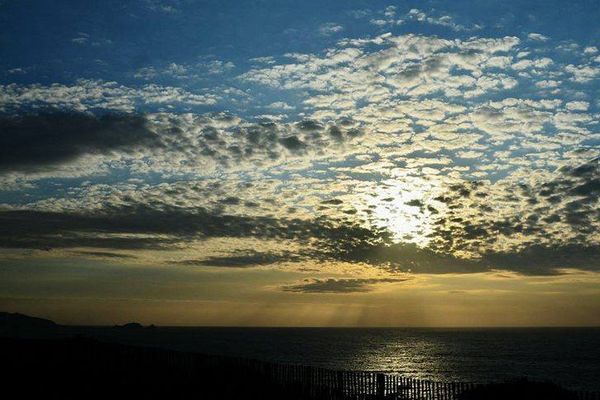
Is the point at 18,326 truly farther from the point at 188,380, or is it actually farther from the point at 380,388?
the point at 380,388

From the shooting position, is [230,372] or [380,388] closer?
[380,388]

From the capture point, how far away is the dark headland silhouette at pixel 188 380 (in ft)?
83.6

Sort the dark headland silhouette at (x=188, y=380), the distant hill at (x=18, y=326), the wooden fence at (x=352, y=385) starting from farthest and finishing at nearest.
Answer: the distant hill at (x=18, y=326) < the dark headland silhouette at (x=188, y=380) < the wooden fence at (x=352, y=385)

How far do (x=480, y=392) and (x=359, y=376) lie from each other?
541 centimetres

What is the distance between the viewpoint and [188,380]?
30.0 meters

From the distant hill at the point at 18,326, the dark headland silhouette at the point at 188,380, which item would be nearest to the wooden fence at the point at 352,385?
the dark headland silhouette at the point at 188,380

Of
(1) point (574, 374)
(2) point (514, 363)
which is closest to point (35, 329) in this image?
(2) point (514, 363)

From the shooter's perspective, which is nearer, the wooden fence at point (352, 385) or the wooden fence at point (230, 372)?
the wooden fence at point (352, 385)

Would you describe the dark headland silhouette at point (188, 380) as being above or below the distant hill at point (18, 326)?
above

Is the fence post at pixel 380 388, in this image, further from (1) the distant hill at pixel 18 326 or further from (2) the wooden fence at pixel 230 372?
(1) the distant hill at pixel 18 326

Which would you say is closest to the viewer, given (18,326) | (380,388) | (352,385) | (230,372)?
(380,388)

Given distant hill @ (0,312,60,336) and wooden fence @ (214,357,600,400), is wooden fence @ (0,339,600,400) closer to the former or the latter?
wooden fence @ (214,357,600,400)

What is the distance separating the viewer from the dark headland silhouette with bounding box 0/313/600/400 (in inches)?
1003

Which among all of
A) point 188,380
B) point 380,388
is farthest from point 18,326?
point 380,388
